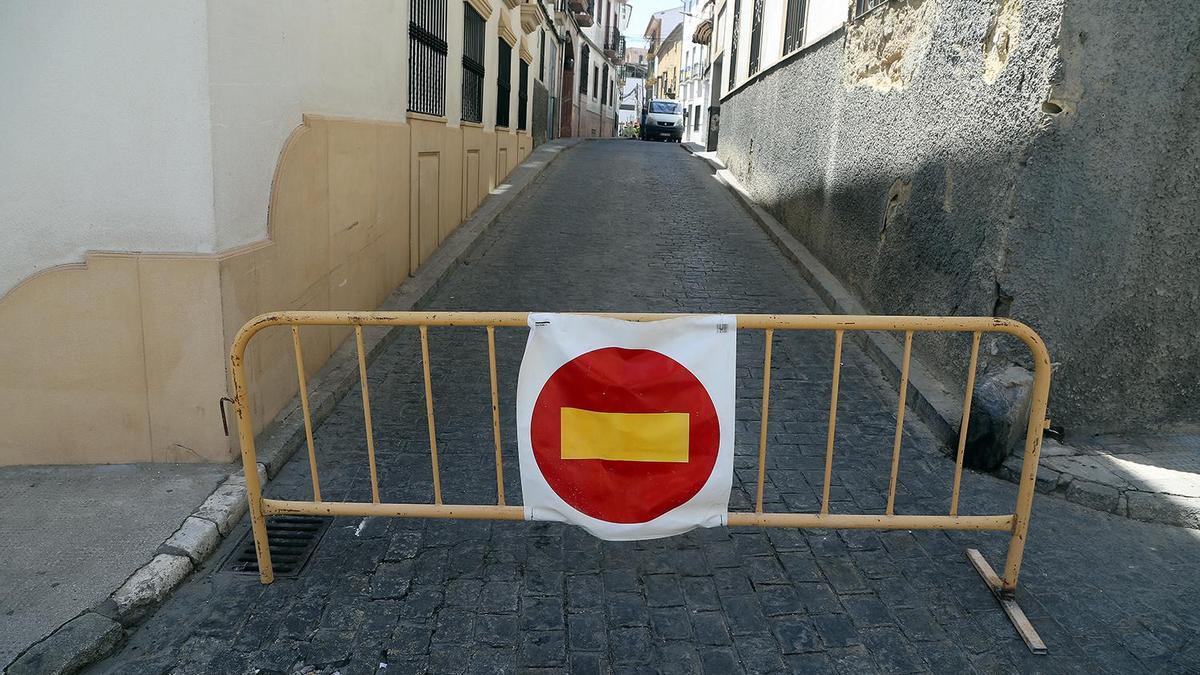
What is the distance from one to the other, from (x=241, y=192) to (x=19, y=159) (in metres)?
0.99

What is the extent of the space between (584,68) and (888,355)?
109 feet

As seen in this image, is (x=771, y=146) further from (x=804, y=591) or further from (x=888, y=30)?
(x=804, y=591)

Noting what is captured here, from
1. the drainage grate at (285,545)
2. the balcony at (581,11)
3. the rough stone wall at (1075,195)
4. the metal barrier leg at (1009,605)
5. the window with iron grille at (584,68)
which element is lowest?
the drainage grate at (285,545)

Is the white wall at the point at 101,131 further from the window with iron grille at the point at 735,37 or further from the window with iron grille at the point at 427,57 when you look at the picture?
the window with iron grille at the point at 735,37

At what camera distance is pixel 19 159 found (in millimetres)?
4016

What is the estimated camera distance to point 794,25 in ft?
40.7

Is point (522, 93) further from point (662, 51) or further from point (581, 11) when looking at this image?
point (662, 51)

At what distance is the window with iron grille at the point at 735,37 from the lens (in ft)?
66.6

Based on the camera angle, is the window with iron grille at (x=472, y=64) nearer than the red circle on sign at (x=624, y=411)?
No

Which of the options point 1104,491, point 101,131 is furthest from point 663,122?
point 101,131

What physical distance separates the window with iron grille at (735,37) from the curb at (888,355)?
417 inches

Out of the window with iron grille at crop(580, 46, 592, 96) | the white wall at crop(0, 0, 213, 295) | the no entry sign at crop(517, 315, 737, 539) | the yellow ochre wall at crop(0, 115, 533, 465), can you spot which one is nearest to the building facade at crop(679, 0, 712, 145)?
the window with iron grille at crop(580, 46, 592, 96)

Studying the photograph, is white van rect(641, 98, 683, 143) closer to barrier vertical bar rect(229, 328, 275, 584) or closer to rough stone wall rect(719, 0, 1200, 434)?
rough stone wall rect(719, 0, 1200, 434)

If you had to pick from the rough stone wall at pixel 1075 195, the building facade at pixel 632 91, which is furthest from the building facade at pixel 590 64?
the rough stone wall at pixel 1075 195
